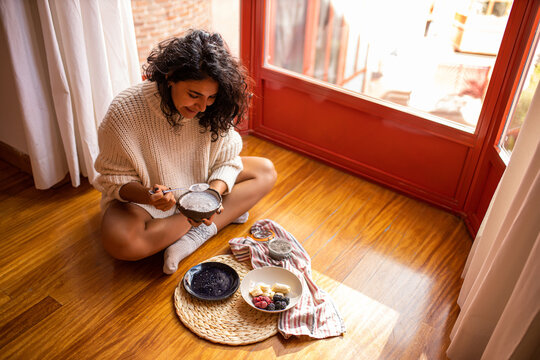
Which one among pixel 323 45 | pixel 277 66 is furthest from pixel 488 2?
pixel 277 66

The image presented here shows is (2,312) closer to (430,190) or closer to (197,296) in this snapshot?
(197,296)

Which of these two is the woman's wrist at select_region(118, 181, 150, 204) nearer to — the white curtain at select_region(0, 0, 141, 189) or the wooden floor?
the wooden floor

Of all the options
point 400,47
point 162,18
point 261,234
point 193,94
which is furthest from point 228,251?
point 162,18

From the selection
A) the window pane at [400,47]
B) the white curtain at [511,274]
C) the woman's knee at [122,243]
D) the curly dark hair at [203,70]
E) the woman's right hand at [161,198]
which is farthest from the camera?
the window pane at [400,47]

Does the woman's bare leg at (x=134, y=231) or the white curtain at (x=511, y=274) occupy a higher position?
the white curtain at (x=511, y=274)

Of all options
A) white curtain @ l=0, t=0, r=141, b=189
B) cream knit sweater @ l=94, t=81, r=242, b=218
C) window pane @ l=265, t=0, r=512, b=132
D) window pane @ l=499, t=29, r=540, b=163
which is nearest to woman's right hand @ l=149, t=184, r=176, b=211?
cream knit sweater @ l=94, t=81, r=242, b=218

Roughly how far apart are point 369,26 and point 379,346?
1.53 metres

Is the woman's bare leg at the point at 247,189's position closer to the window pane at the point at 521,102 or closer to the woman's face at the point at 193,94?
the woman's face at the point at 193,94

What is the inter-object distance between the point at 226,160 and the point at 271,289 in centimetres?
61

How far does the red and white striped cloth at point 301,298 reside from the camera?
1738 mm

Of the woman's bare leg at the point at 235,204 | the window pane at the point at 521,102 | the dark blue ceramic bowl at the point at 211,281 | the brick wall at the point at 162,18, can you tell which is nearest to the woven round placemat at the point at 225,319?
the dark blue ceramic bowl at the point at 211,281

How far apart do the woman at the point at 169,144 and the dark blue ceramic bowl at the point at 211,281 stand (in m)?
0.10

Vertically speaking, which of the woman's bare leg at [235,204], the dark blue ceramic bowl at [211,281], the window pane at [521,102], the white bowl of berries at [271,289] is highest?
the window pane at [521,102]

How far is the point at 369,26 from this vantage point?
2.35m
